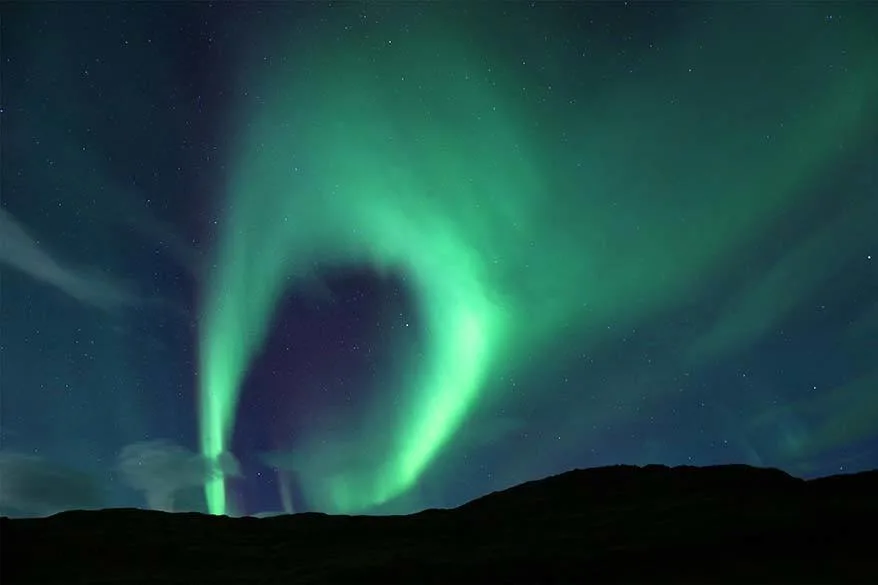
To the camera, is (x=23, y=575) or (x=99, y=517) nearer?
(x=23, y=575)

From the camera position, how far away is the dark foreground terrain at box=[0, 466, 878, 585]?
926 inches

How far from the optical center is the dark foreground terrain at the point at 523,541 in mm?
23531

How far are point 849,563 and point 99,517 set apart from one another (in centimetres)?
4073

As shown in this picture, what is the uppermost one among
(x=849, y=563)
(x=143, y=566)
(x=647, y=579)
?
(x=143, y=566)

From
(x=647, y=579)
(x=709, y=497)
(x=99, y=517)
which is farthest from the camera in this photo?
(x=99, y=517)

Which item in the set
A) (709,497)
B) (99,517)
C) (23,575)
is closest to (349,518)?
(99,517)

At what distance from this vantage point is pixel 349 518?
40.4 meters

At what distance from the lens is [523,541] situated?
97.6 ft

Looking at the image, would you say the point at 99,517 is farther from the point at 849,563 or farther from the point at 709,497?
the point at 849,563

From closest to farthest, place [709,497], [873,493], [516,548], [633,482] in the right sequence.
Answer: [516,548], [873,493], [709,497], [633,482]

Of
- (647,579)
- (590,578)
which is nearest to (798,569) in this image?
(647,579)

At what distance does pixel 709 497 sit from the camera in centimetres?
3469

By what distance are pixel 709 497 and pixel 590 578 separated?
15.2 m

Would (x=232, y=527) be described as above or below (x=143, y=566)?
above
